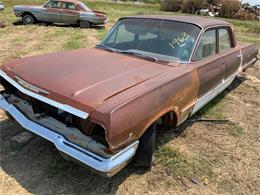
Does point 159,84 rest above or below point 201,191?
above

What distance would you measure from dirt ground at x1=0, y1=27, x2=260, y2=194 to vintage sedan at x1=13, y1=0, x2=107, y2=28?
11.1m

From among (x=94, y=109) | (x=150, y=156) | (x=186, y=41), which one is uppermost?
(x=186, y=41)

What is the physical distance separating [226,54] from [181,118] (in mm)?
1825

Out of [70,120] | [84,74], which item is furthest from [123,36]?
[70,120]

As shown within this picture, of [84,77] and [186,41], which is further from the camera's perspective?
[186,41]

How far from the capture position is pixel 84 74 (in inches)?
134

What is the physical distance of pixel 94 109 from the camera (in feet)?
9.02

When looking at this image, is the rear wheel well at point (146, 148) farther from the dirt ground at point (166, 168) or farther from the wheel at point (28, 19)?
the wheel at point (28, 19)

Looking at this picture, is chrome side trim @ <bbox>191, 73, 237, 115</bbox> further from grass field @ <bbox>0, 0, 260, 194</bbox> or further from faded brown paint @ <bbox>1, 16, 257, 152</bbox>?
grass field @ <bbox>0, 0, 260, 194</bbox>

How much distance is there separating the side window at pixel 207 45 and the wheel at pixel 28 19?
11.6 m

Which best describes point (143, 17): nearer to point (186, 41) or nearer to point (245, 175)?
point (186, 41)

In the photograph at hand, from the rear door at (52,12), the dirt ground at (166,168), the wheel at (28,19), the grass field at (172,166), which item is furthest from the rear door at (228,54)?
the wheel at (28,19)

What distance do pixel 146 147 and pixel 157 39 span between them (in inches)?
64.9

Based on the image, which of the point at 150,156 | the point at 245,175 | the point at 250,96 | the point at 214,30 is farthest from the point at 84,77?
the point at 250,96
